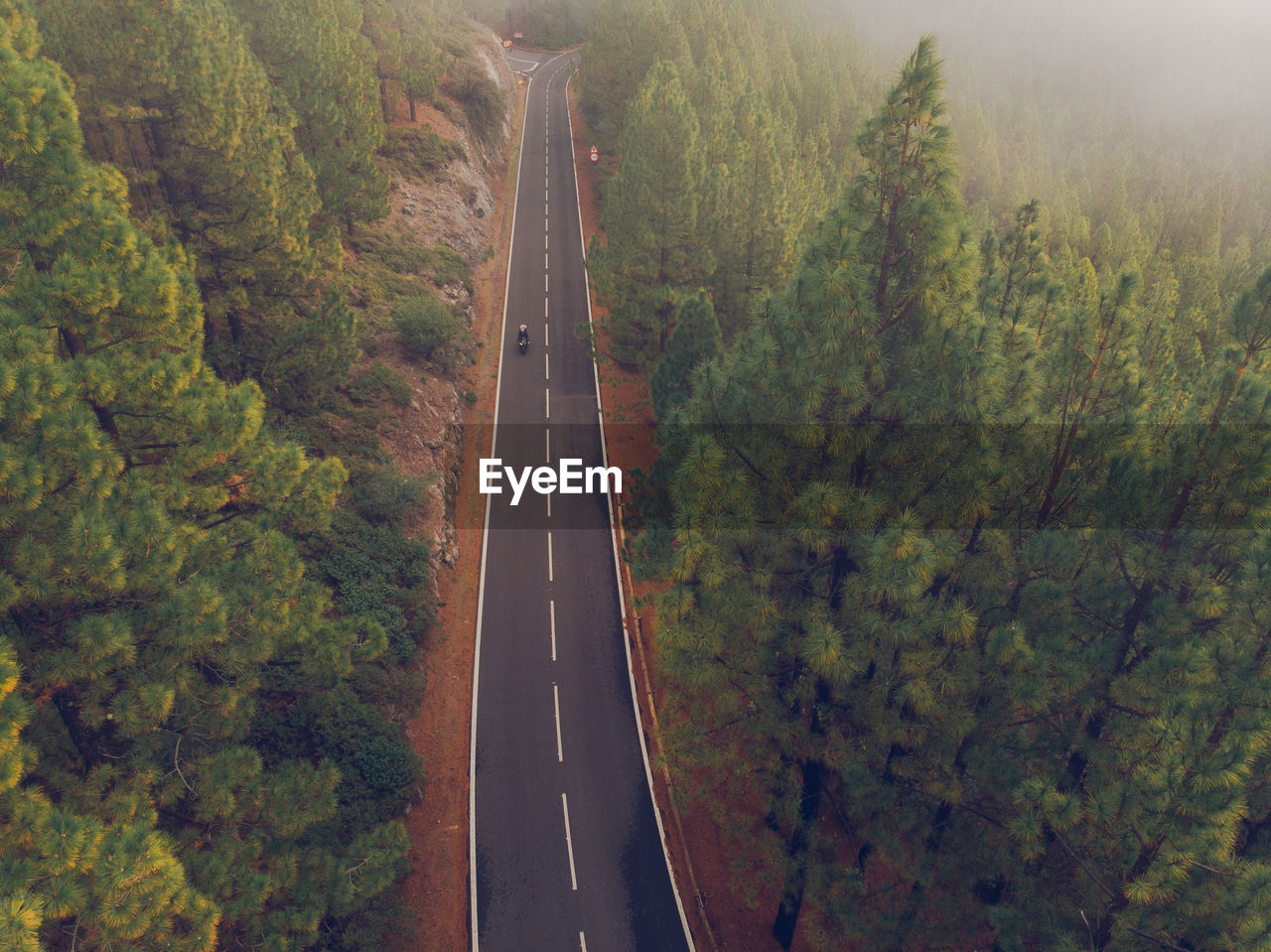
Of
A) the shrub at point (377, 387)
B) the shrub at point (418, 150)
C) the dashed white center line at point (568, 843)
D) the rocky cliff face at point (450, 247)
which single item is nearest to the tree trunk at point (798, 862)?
the dashed white center line at point (568, 843)

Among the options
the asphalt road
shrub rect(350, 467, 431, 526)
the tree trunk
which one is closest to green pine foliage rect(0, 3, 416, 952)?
the asphalt road

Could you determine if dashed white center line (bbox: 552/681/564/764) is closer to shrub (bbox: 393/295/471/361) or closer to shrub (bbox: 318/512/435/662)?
shrub (bbox: 318/512/435/662)

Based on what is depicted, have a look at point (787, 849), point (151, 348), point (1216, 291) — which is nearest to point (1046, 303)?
point (787, 849)

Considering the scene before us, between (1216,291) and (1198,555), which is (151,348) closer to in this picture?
(1198,555)

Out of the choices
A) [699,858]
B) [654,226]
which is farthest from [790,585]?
[654,226]

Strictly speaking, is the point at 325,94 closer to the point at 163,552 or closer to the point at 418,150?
the point at 418,150

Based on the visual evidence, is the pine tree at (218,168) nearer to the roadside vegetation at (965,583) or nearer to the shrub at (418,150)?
the roadside vegetation at (965,583)
